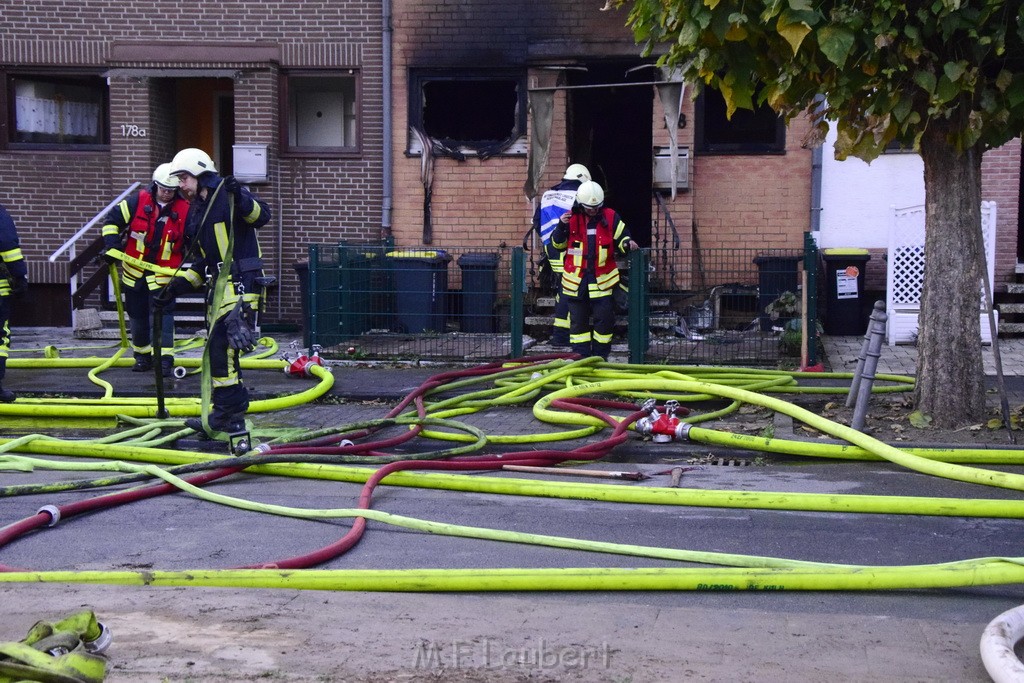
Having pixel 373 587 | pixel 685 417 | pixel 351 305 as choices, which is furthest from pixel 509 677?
pixel 351 305

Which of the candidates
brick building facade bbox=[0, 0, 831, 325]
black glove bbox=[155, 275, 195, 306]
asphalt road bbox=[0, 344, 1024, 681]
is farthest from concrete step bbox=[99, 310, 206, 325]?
asphalt road bbox=[0, 344, 1024, 681]

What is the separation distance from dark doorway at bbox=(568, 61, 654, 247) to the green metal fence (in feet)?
12.2

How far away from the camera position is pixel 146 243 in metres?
10.7

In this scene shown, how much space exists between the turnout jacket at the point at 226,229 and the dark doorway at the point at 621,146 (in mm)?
8513

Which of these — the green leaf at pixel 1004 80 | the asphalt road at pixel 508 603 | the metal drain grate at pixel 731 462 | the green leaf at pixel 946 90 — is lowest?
the asphalt road at pixel 508 603

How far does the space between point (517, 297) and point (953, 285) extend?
15.3ft

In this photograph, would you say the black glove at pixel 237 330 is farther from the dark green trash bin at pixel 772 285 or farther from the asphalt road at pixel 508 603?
the dark green trash bin at pixel 772 285

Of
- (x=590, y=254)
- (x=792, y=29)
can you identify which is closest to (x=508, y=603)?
(x=792, y=29)

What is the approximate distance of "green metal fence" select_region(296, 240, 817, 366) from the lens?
11438 mm

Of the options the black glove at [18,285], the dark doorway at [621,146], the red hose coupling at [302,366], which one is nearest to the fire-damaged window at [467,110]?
the dark doorway at [621,146]

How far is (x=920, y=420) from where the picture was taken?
25.9 feet

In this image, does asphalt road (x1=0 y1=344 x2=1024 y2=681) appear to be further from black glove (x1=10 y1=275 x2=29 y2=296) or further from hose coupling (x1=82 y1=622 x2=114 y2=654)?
black glove (x1=10 y1=275 x2=29 y2=296)

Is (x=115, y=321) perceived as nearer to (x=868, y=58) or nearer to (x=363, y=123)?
(x=363, y=123)

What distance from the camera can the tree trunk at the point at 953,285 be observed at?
775cm
